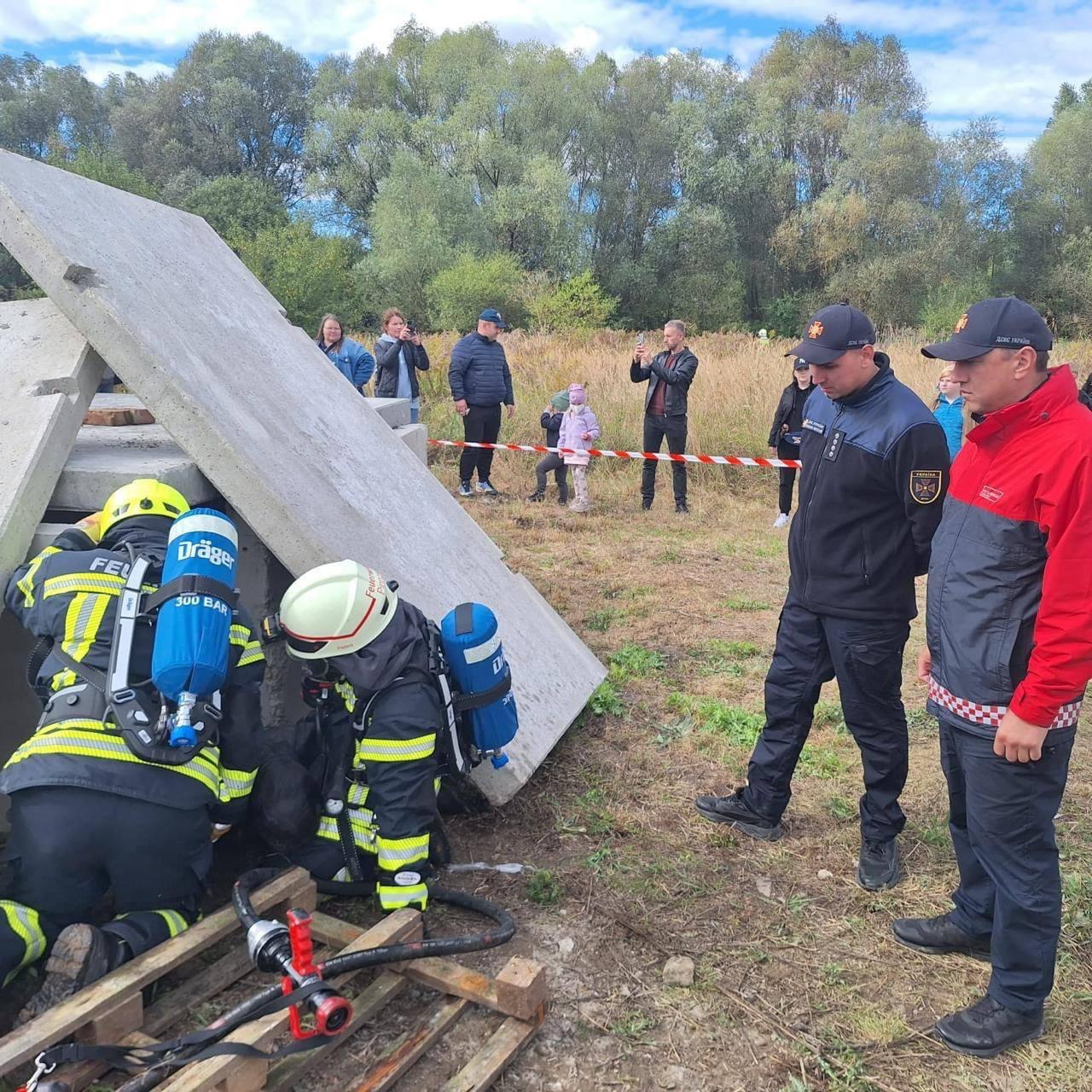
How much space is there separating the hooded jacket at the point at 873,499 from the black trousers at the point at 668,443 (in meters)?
6.80

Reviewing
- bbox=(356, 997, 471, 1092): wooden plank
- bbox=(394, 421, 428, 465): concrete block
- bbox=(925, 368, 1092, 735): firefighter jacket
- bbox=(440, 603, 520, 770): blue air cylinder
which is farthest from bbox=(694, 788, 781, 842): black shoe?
bbox=(394, 421, 428, 465): concrete block

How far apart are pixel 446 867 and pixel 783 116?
43933 millimetres

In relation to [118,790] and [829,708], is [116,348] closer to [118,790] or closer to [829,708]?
[118,790]

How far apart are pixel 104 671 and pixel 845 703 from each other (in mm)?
2635

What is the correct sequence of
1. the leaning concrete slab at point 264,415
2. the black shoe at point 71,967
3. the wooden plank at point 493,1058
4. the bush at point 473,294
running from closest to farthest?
1. the wooden plank at point 493,1058
2. the black shoe at point 71,967
3. the leaning concrete slab at point 264,415
4. the bush at point 473,294

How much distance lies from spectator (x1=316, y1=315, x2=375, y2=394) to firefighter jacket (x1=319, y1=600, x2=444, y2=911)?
6896 mm

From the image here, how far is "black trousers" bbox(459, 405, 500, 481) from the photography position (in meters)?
10.6

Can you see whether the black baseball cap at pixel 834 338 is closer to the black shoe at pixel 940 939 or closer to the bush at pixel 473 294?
the black shoe at pixel 940 939

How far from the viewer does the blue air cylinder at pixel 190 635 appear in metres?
2.66

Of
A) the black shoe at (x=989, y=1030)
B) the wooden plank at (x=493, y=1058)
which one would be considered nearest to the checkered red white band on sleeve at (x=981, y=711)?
the black shoe at (x=989, y=1030)

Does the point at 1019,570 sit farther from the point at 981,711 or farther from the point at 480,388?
the point at 480,388

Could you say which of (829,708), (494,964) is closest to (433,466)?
(829,708)

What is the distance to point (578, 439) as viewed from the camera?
10.5m

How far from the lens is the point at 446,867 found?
3.59 meters
